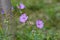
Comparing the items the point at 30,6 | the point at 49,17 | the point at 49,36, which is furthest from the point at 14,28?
the point at 30,6

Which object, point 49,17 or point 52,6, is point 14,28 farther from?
point 52,6

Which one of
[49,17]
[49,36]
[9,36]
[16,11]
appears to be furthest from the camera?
[49,17]

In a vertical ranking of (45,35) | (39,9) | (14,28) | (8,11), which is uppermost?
(8,11)

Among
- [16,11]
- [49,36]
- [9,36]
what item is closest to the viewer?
[9,36]

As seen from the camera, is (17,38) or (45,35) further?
(45,35)

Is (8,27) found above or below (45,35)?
above

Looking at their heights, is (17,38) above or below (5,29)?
below

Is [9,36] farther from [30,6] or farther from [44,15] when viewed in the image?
[30,6]

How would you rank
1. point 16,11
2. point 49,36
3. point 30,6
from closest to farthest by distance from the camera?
1. point 49,36
2. point 16,11
3. point 30,6

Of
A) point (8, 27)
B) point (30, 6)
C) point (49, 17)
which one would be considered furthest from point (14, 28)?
point (30, 6)
